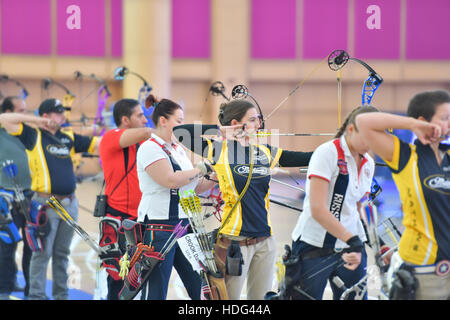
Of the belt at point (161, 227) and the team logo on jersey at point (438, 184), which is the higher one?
the team logo on jersey at point (438, 184)

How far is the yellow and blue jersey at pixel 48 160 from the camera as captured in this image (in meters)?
4.34

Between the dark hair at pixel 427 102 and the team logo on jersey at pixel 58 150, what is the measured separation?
9.41ft

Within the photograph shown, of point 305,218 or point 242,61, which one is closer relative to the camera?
point 305,218

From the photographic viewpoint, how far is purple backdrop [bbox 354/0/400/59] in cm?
1260

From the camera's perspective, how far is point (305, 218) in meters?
2.58

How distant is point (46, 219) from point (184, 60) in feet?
31.9

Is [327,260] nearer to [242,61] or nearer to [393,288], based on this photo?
[393,288]

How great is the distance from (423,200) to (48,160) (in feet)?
9.78

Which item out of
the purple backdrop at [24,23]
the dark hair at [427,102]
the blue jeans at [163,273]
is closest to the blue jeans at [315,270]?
the dark hair at [427,102]

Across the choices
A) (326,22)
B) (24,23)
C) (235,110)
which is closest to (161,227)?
(235,110)

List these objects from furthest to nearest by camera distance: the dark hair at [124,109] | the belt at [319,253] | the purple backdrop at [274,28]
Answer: the purple backdrop at [274,28]
the dark hair at [124,109]
the belt at [319,253]

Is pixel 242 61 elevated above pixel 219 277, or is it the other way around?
pixel 242 61

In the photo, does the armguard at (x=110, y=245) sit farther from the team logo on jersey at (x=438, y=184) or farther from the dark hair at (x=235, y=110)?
the team logo on jersey at (x=438, y=184)

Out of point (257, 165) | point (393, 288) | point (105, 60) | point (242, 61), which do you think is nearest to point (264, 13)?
point (242, 61)
